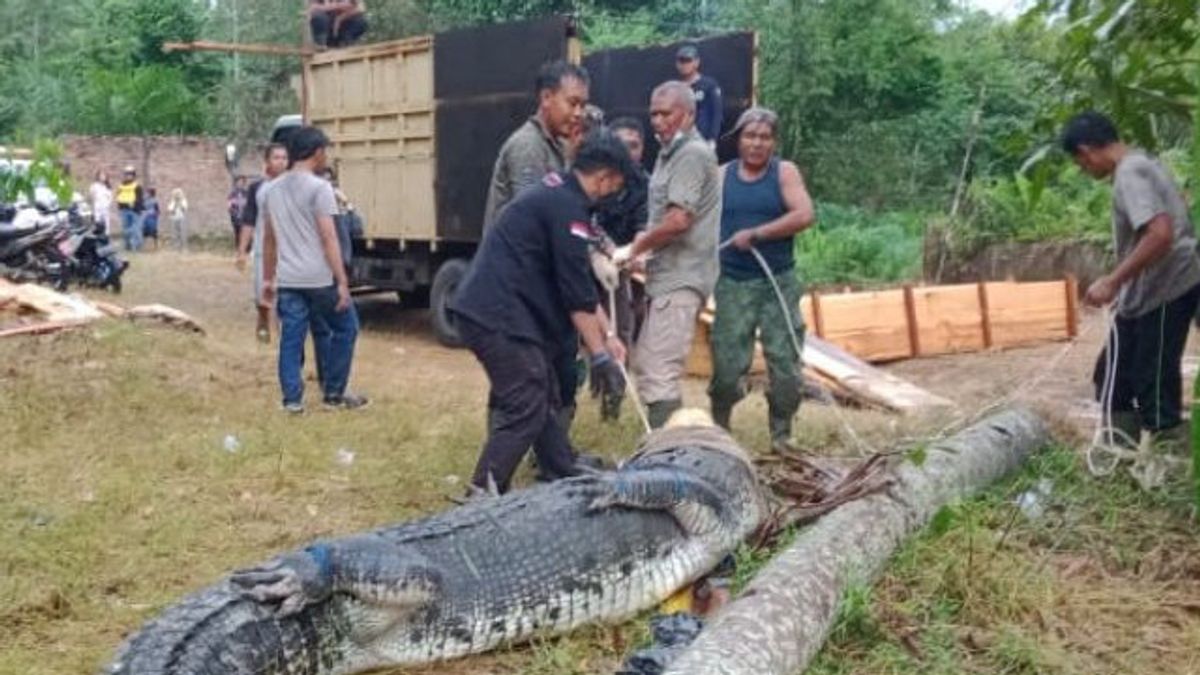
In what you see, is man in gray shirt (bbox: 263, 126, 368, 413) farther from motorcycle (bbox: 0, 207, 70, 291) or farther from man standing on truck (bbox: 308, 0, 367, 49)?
motorcycle (bbox: 0, 207, 70, 291)

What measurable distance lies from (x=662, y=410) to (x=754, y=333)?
2.16 feet

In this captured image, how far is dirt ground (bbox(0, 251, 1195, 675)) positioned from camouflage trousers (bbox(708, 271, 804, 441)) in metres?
0.45

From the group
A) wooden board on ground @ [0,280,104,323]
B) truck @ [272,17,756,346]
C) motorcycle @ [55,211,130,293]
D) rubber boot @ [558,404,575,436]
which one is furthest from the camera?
motorcycle @ [55,211,130,293]

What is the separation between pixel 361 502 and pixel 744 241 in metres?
2.05

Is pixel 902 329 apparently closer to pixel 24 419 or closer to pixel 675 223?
pixel 675 223

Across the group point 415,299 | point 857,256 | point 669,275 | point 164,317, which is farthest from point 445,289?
point 857,256

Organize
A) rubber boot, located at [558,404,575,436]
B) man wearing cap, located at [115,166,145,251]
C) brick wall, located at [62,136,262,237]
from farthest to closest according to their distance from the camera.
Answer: brick wall, located at [62,136,262,237] < man wearing cap, located at [115,166,145,251] < rubber boot, located at [558,404,575,436]

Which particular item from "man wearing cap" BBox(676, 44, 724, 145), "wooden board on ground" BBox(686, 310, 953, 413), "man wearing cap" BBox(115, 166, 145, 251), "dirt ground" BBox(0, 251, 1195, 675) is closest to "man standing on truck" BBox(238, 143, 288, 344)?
"dirt ground" BBox(0, 251, 1195, 675)

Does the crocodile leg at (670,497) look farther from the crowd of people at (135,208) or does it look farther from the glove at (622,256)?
the crowd of people at (135,208)

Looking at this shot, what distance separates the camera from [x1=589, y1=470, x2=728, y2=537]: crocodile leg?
156 inches

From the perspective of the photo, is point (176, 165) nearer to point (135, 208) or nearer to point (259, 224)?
point (135, 208)

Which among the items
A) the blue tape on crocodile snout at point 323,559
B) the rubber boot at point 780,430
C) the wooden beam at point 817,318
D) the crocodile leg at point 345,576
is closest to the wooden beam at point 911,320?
the wooden beam at point 817,318

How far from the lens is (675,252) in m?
5.61

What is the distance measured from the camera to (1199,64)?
416 cm
